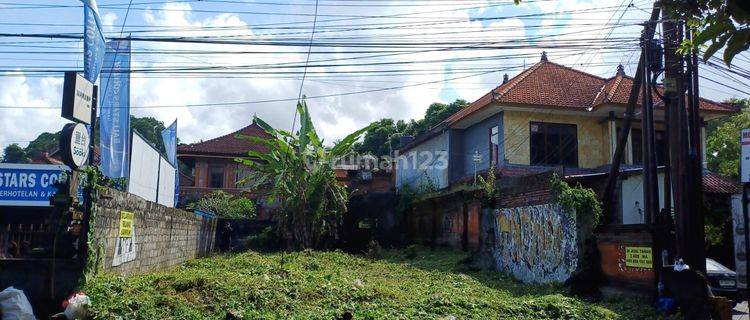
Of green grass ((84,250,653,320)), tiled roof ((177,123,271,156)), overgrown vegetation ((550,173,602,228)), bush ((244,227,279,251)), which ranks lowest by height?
green grass ((84,250,653,320))

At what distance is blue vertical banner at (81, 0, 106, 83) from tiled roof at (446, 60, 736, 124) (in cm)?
1532

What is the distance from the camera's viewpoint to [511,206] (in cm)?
1650

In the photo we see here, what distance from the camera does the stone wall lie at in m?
9.88

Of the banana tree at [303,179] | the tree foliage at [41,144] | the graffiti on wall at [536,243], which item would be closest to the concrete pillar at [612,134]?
the graffiti on wall at [536,243]

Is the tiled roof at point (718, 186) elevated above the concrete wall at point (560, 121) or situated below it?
below

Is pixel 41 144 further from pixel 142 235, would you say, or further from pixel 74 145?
pixel 74 145

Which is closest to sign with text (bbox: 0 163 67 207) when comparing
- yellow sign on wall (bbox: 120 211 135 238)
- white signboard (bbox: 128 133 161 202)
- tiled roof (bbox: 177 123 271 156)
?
white signboard (bbox: 128 133 161 202)

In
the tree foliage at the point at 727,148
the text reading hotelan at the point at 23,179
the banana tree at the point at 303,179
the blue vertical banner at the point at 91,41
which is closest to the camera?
the blue vertical banner at the point at 91,41

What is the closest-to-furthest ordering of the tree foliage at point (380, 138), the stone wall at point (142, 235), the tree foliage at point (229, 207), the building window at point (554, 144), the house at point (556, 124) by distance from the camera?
the stone wall at point (142, 235)
the house at point (556, 124)
the building window at point (554, 144)
the tree foliage at point (229, 207)
the tree foliage at point (380, 138)

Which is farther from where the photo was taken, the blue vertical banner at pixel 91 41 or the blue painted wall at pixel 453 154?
the blue painted wall at pixel 453 154

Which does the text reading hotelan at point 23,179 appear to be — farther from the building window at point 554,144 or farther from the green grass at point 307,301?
the building window at point 554,144

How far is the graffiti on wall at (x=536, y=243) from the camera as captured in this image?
1366 centimetres

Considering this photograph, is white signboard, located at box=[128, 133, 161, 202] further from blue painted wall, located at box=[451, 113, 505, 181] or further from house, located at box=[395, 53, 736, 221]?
blue painted wall, located at box=[451, 113, 505, 181]

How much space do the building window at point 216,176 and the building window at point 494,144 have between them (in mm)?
20109
